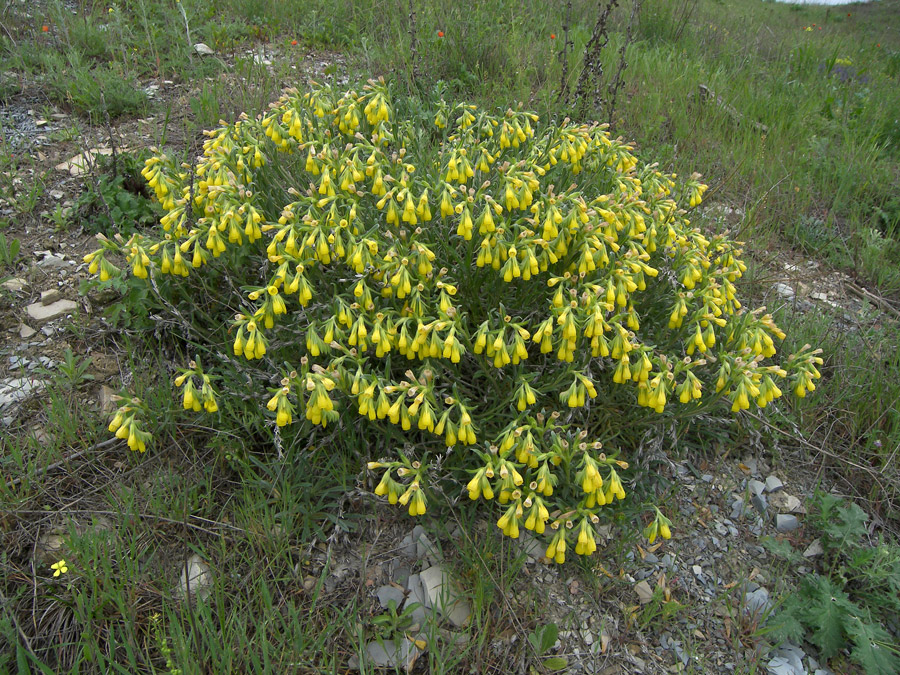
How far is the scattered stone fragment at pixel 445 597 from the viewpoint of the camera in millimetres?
2467

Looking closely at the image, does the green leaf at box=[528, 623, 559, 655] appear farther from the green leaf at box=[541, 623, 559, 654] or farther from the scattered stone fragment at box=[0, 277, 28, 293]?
the scattered stone fragment at box=[0, 277, 28, 293]

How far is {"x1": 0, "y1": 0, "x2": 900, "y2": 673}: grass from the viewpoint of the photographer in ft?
7.79

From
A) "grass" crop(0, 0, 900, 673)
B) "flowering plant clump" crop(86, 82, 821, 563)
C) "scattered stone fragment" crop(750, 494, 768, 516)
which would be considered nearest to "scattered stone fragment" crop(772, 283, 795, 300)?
"grass" crop(0, 0, 900, 673)

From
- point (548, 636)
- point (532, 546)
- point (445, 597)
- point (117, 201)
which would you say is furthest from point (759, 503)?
point (117, 201)

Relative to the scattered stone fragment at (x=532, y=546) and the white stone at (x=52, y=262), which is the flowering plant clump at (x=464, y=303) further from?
the white stone at (x=52, y=262)

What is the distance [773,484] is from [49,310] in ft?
12.9

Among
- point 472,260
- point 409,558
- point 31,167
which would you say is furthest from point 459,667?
point 31,167

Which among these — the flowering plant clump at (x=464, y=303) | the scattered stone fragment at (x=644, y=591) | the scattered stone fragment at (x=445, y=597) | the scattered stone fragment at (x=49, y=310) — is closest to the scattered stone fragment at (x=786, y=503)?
the flowering plant clump at (x=464, y=303)

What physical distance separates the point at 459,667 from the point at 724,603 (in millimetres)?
1204

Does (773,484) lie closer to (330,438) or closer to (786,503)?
(786,503)

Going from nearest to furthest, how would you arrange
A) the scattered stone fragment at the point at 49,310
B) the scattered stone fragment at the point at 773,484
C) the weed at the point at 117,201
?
the scattered stone fragment at the point at 773,484
the scattered stone fragment at the point at 49,310
the weed at the point at 117,201

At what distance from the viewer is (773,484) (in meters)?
3.18

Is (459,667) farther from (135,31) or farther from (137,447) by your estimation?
(135,31)

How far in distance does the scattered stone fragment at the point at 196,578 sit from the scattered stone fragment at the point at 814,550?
265 cm
